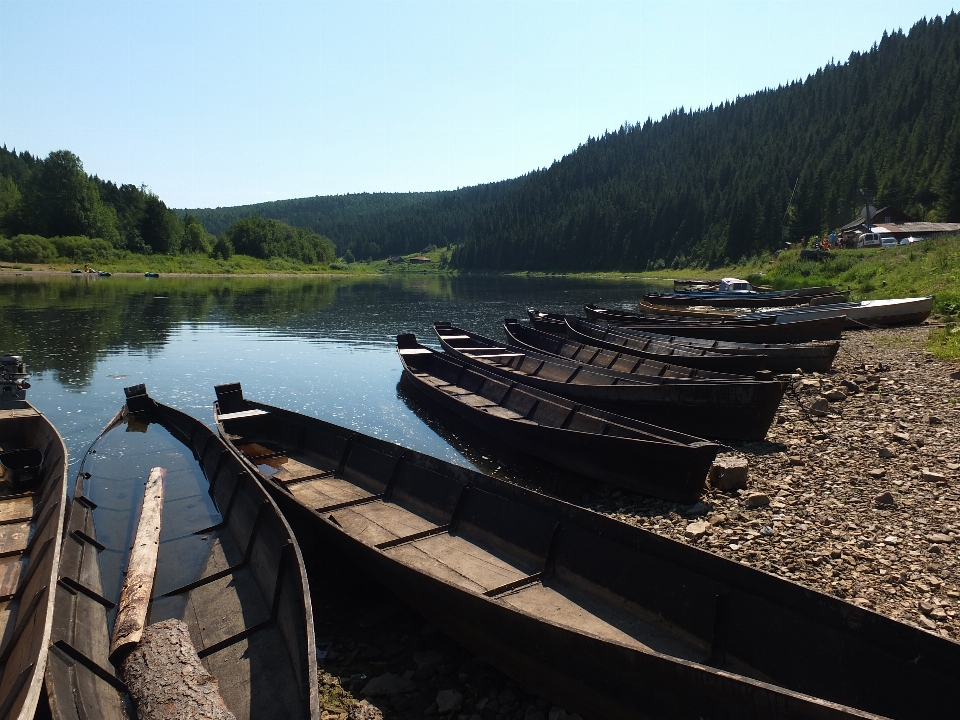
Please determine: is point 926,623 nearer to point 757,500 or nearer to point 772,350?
point 757,500

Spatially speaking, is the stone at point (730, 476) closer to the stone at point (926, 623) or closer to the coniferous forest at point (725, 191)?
the stone at point (926, 623)

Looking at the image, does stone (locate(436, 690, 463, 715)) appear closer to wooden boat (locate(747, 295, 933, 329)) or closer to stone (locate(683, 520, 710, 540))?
stone (locate(683, 520, 710, 540))

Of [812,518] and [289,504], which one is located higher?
[289,504]

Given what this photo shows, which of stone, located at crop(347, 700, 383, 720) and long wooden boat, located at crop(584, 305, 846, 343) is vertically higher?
long wooden boat, located at crop(584, 305, 846, 343)

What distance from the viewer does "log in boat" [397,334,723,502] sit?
11391mm

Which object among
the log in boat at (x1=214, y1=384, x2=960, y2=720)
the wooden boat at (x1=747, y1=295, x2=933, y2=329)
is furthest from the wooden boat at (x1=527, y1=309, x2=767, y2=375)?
the log in boat at (x1=214, y1=384, x2=960, y2=720)

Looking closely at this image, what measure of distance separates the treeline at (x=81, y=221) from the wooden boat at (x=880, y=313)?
112154 mm

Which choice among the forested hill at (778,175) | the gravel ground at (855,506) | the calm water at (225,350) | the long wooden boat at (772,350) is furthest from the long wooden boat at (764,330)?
the forested hill at (778,175)

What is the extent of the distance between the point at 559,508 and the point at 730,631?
2.72 metres

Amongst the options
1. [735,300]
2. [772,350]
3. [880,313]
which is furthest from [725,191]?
[772,350]

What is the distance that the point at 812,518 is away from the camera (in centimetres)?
1040

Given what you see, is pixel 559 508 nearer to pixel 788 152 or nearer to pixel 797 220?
pixel 797 220

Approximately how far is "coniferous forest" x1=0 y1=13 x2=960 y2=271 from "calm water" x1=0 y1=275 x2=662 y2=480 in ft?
187

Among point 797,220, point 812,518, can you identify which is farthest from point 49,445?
point 797,220
